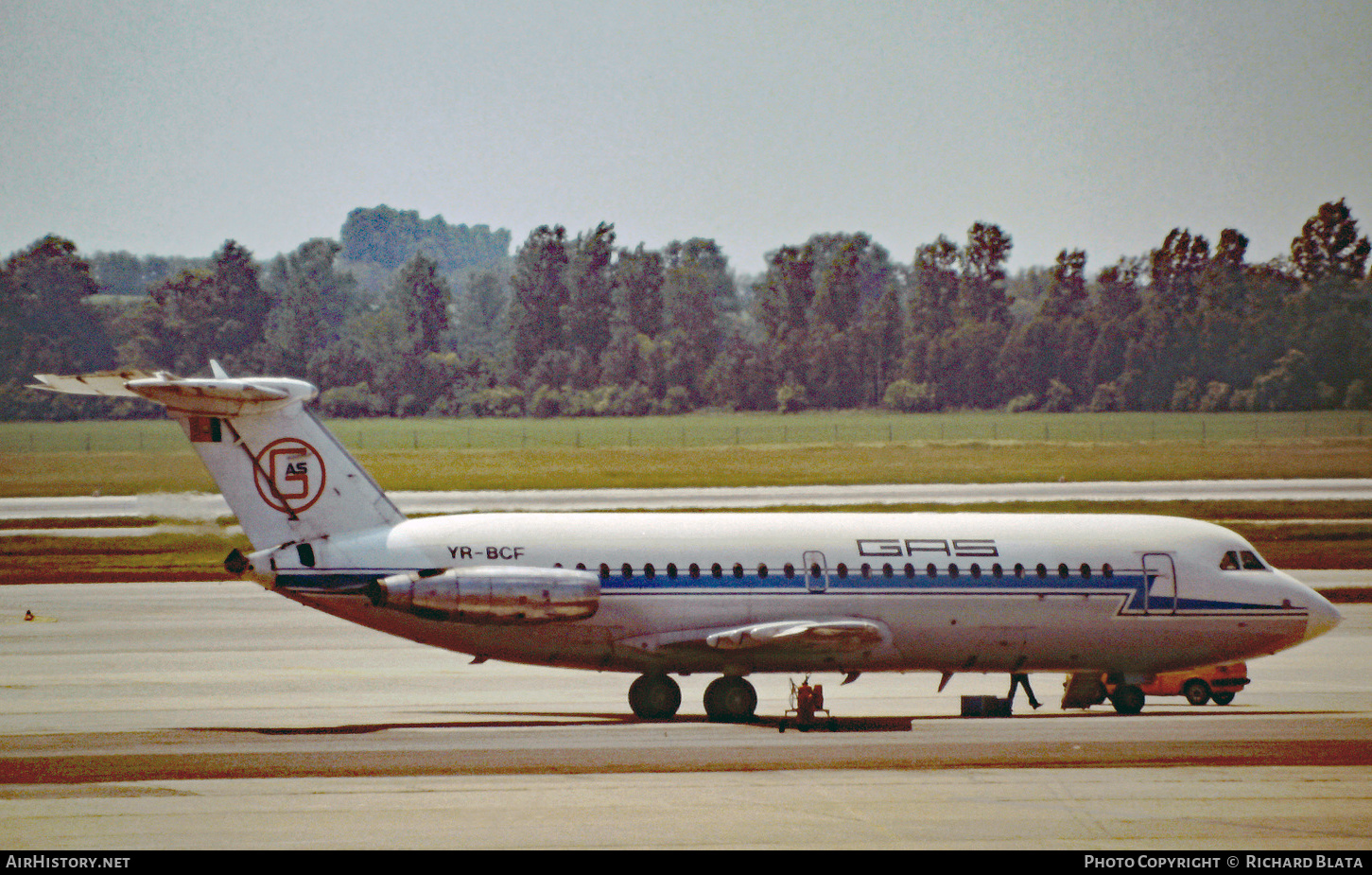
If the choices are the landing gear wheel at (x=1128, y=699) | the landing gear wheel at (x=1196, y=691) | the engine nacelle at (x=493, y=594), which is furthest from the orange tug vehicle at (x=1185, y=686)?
the engine nacelle at (x=493, y=594)

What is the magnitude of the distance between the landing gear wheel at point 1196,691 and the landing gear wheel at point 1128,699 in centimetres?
175

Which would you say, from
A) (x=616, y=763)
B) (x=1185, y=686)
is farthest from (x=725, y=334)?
(x=616, y=763)

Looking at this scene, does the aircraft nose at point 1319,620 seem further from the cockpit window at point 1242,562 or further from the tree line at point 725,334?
the tree line at point 725,334

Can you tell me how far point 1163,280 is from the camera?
5837 inches

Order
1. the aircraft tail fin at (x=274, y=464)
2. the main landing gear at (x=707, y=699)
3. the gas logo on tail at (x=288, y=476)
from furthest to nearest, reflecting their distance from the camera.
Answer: the main landing gear at (x=707, y=699), the gas logo on tail at (x=288, y=476), the aircraft tail fin at (x=274, y=464)

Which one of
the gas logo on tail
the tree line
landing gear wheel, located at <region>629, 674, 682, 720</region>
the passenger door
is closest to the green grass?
the tree line

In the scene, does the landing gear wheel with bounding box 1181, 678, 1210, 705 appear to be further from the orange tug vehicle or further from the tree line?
the tree line

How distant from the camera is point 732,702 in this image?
2300 cm

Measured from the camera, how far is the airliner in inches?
868

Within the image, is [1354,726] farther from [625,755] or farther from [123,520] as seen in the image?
[123,520]

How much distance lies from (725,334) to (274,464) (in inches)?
6470

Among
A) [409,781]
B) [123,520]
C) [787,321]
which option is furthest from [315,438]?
[787,321]

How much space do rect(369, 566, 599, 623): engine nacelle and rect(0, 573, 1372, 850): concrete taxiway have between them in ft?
5.92

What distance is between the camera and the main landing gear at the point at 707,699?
23.0 metres
